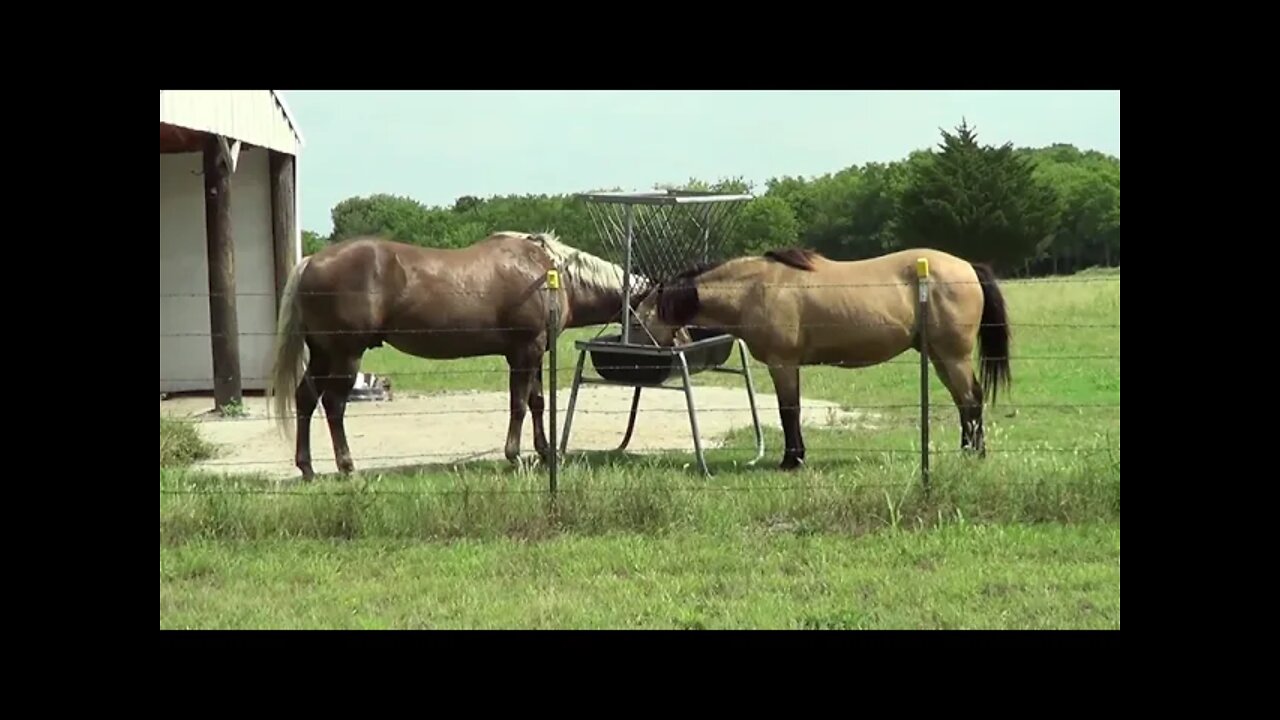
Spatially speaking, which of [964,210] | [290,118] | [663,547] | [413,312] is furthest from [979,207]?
[663,547]

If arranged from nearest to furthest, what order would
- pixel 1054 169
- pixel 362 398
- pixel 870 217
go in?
pixel 362 398 < pixel 870 217 < pixel 1054 169

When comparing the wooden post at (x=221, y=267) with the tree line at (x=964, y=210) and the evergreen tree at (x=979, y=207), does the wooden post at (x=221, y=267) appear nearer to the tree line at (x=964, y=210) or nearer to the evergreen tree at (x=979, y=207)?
the tree line at (x=964, y=210)

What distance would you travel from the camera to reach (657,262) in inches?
378

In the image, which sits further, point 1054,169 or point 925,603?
point 1054,169

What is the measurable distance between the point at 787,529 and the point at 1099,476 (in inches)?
69.7

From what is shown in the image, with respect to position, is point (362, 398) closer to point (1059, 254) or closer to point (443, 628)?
point (443, 628)

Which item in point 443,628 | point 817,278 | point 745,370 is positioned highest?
point 817,278

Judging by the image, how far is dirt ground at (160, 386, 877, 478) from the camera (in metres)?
9.50

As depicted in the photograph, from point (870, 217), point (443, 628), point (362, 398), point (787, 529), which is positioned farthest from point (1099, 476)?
point (870, 217)

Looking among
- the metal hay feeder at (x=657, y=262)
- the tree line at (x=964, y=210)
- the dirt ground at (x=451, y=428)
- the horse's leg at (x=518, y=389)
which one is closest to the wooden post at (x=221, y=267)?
the dirt ground at (x=451, y=428)

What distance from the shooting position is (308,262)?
882 centimetres

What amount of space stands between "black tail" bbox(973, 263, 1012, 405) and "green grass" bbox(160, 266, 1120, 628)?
1105mm

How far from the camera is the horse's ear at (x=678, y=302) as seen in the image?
900cm

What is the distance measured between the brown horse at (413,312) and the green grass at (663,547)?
112cm
